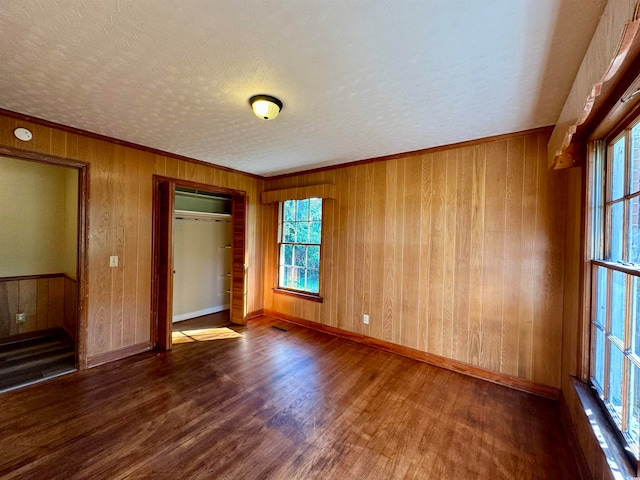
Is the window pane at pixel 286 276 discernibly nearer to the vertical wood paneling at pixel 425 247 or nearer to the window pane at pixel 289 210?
the window pane at pixel 289 210

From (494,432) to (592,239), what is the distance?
1516 millimetres

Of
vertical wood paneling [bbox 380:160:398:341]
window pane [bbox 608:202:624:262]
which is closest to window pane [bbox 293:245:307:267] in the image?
vertical wood paneling [bbox 380:160:398:341]

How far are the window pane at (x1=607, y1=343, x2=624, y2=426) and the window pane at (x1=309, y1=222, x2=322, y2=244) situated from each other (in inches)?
122

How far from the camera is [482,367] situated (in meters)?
2.68

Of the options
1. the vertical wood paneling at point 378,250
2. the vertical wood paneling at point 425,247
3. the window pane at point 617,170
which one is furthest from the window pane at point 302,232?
the window pane at point 617,170

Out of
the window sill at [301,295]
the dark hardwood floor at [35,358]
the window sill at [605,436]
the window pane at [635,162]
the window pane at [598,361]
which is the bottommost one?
the dark hardwood floor at [35,358]

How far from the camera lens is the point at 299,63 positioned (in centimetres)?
157

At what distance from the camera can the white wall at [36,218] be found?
10.8ft

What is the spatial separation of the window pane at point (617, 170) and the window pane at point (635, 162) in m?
0.12

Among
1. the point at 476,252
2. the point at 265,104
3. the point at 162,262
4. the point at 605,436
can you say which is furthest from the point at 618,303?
the point at 162,262

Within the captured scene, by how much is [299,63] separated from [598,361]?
104 inches

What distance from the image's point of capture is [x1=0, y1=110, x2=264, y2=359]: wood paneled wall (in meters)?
2.70

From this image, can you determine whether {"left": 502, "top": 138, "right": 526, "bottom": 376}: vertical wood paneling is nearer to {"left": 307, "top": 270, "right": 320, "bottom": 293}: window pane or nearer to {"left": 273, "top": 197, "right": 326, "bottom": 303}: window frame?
{"left": 273, "top": 197, "right": 326, "bottom": 303}: window frame

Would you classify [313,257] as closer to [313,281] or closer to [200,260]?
[313,281]
